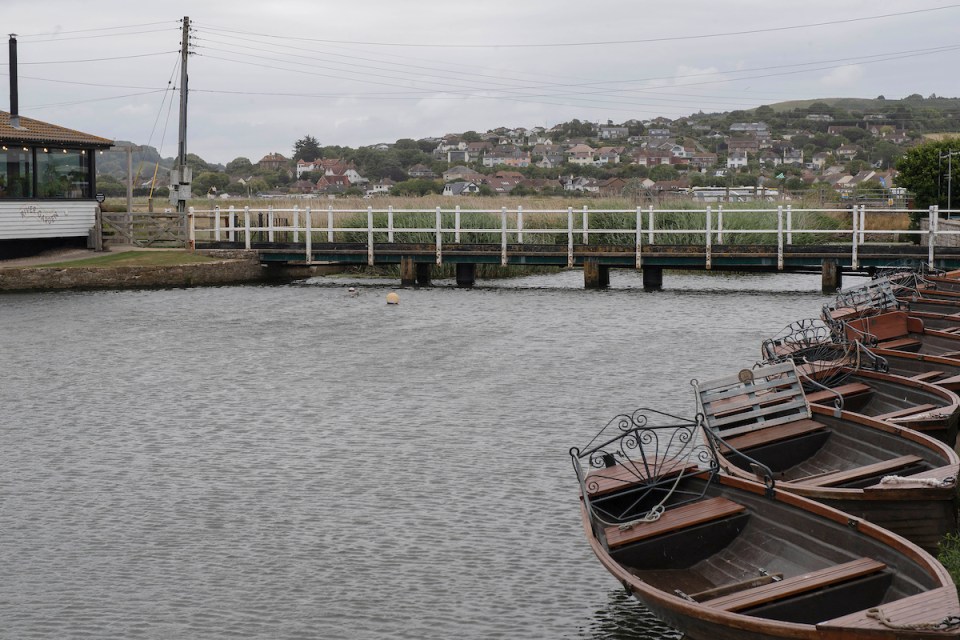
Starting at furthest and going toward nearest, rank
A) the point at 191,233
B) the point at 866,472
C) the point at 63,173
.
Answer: the point at 191,233 < the point at 63,173 < the point at 866,472

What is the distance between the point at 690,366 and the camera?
74.6ft

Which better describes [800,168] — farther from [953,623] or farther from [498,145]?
[953,623]

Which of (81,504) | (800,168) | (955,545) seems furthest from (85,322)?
(800,168)

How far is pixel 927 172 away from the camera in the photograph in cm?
5312

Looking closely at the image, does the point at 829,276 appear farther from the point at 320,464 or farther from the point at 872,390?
the point at 320,464

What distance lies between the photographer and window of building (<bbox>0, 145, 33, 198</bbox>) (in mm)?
36438

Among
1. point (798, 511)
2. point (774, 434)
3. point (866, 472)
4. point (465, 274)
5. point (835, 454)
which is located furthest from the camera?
point (465, 274)

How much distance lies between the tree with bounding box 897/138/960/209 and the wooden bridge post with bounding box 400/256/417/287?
23.0 m

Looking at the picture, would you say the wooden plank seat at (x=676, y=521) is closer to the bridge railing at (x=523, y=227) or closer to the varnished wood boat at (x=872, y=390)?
the varnished wood boat at (x=872, y=390)

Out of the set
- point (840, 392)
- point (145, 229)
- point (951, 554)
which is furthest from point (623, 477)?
point (145, 229)

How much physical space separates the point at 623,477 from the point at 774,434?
249 cm

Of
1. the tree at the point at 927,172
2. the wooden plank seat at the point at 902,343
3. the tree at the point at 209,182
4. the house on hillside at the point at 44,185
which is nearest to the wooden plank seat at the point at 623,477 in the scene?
the wooden plank seat at the point at 902,343

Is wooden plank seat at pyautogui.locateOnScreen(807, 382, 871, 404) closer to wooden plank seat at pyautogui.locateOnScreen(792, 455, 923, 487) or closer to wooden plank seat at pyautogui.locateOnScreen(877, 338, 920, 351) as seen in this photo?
wooden plank seat at pyautogui.locateOnScreen(792, 455, 923, 487)

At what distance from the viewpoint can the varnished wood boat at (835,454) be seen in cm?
900
